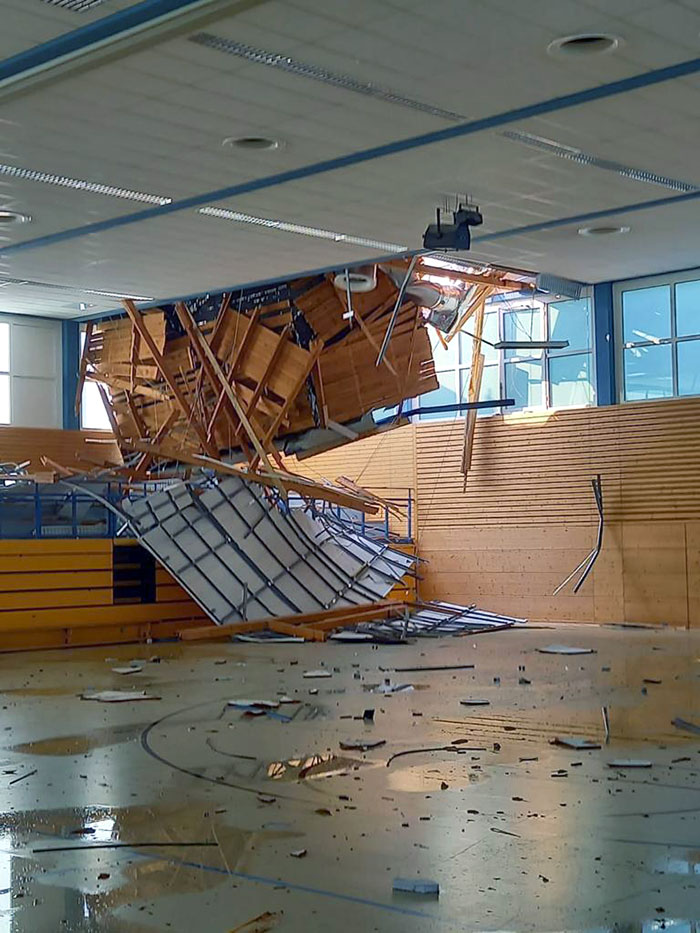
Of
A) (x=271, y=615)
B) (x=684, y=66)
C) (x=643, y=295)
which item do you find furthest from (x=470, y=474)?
(x=684, y=66)

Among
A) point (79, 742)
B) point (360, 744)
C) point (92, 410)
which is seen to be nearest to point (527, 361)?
point (92, 410)

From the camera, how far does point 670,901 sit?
4750 millimetres

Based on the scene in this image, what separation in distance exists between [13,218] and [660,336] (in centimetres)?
1125

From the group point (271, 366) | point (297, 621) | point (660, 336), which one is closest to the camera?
point (297, 621)

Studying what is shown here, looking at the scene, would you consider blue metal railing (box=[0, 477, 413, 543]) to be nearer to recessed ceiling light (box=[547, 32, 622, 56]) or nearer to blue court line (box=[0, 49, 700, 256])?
blue court line (box=[0, 49, 700, 256])

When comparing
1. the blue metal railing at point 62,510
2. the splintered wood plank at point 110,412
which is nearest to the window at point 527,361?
the blue metal railing at point 62,510

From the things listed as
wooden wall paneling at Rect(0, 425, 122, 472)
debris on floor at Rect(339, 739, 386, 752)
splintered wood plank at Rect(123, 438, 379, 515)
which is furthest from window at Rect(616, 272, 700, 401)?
debris on floor at Rect(339, 739, 386, 752)

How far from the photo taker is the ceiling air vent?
7.92 m

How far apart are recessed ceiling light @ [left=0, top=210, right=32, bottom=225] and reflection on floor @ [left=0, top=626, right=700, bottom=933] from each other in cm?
543

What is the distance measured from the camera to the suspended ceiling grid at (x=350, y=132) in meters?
8.57

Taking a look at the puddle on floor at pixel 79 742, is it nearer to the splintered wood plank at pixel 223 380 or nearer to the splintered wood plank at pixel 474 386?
the splintered wood plank at pixel 223 380

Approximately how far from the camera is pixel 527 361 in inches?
893

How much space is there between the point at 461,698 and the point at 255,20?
616cm

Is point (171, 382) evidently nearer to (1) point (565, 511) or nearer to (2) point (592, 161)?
(1) point (565, 511)
